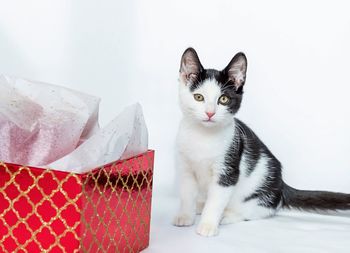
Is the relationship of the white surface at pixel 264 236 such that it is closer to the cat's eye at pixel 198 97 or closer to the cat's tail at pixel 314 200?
the cat's tail at pixel 314 200

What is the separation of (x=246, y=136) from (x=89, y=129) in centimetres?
55

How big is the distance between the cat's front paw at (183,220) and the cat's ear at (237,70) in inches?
13.9

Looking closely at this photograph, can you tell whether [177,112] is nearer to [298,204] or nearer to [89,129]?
[298,204]

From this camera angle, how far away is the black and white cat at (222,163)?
142cm

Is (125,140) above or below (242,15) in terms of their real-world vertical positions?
below

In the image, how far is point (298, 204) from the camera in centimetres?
165

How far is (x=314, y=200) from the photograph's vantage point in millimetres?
1628

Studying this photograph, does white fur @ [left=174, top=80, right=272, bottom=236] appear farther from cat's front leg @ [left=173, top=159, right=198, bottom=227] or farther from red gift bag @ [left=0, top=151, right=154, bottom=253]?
red gift bag @ [left=0, top=151, right=154, bottom=253]

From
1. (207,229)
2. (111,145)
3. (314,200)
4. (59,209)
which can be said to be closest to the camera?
(59,209)

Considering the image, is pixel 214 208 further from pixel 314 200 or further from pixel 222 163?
pixel 314 200

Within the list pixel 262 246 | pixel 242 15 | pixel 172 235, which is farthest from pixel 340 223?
pixel 242 15

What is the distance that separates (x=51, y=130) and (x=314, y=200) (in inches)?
33.2

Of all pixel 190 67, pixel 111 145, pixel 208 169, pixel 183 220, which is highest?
pixel 190 67

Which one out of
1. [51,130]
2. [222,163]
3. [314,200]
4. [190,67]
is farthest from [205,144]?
[51,130]
